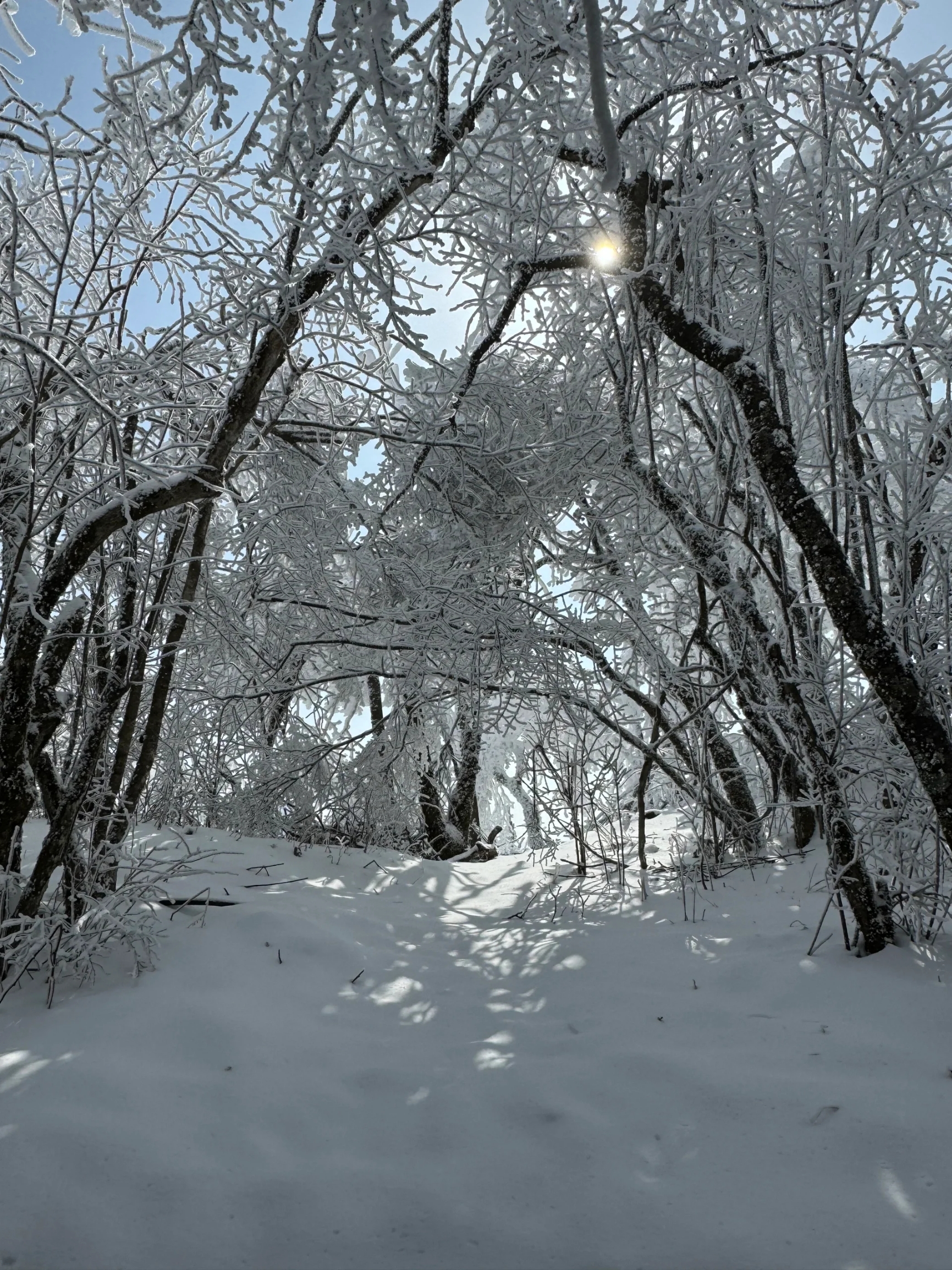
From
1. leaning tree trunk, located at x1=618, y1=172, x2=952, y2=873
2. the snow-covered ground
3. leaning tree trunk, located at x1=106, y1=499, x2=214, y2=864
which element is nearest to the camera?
the snow-covered ground

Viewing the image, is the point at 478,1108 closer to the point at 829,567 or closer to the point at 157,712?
the point at 829,567

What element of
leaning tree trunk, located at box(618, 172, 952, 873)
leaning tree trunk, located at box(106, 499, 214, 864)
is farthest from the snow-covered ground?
leaning tree trunk, located at box(618, 172, 952, 873)

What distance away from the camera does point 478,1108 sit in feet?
6.35

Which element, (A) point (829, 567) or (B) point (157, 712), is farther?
(B) point (157, 712)

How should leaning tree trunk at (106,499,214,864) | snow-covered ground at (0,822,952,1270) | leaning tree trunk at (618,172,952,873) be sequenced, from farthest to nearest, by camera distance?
leaning tree trunk at (106,499,214,864) → leaning tree trunk at (618,172,952,873) → snow-covered ground at (0,822,952,1270)

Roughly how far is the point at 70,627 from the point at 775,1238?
2.76 m

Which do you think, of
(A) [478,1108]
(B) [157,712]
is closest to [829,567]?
(A) [478,1108]

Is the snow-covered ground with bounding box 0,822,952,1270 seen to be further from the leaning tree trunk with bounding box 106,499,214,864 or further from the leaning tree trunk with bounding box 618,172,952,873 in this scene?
the leaning tree trunk with bounding box 618,172,952,873

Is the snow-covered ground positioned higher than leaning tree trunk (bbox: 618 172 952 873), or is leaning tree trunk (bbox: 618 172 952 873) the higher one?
leaning tree trunk (bbox: 618 172 952 873)

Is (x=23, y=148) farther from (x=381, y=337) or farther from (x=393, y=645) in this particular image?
(x=393, y=645)

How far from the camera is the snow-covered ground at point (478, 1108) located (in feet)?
4.78

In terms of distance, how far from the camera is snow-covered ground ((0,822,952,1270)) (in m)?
1.46

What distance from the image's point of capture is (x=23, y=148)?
2.26 metres

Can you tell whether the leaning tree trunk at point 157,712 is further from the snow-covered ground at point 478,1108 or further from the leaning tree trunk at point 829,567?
the leaning tree trunk at point 829,567
